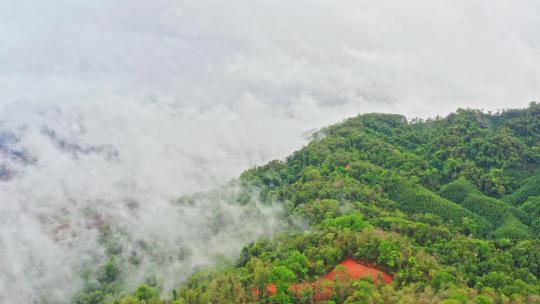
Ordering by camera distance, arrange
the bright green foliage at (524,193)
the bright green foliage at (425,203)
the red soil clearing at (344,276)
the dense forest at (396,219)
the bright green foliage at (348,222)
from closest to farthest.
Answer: the red soil clearing at (344,276), the dense forest at (396,219), the bright green foliage at (348,222), the bright green foliage at (425,203), the bright green foliage at (524,193)

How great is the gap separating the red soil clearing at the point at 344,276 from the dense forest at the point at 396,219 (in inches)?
8.0

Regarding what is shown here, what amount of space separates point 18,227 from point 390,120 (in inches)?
3354

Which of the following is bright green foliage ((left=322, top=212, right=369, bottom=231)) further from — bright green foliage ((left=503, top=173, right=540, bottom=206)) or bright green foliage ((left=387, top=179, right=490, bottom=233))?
bright green foliage ((left=503, top=173, right=540, bottom=206))

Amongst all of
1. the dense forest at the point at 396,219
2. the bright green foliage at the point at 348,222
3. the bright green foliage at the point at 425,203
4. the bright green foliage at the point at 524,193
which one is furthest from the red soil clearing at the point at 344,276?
the bright green foliage at the point at 524,193

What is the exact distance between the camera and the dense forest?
51469 mm

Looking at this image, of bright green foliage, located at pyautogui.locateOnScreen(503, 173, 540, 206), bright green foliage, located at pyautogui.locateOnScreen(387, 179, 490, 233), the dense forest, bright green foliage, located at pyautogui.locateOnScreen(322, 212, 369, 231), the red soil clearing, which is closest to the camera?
the red soil clearing

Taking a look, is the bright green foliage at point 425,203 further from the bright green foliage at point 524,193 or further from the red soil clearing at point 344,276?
the red soil clearing at point 344,276

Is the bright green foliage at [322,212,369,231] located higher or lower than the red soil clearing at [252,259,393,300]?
higher

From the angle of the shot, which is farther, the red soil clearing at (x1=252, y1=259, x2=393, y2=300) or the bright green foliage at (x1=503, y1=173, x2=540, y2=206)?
the bright green foliage at (x1=503, y1=173, x2=540, y2=206)

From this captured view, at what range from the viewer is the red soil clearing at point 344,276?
5025cm

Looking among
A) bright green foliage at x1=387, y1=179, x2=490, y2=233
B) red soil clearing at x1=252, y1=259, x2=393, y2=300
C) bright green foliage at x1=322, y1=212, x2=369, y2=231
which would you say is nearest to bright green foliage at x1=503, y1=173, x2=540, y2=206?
bright green foliage at x1=387, y1=179, x2=490, y2=233

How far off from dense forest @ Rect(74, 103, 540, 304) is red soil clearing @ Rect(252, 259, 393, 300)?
20 centimetres

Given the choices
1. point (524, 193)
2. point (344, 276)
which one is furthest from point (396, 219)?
point (524, 193)

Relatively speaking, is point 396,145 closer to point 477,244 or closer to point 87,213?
point 477,244
